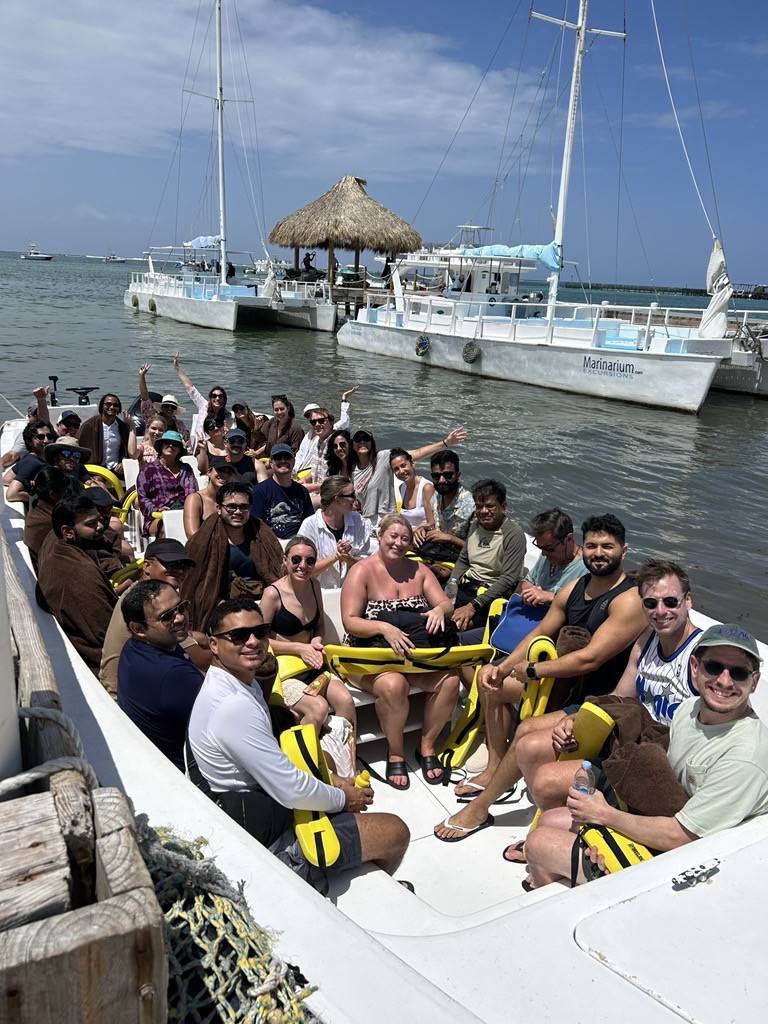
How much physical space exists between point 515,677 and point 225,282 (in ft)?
112

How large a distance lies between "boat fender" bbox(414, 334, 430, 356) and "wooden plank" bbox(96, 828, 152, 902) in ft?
78.9

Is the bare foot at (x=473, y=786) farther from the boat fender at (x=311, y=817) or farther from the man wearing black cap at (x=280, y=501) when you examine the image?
the man wearing black cap at (x=280, y=501)

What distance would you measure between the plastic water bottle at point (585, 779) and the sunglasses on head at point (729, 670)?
620 millimetres

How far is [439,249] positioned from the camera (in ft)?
93.2

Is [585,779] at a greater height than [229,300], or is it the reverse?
[229,300]

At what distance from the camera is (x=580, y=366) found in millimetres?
20203

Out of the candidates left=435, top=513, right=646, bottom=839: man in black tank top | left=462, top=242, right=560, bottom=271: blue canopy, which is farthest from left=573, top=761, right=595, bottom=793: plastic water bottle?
left=462, top=242, right=560, bottom=271: blue canopy

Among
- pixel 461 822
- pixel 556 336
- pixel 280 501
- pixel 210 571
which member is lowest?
pixel 461 822

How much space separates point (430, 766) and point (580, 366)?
18281mm

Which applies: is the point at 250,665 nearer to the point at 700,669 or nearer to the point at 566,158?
the point at 700,669

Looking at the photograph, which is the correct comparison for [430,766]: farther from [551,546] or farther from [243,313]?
[243,313]

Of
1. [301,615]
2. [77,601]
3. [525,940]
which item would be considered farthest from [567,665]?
[77,601]

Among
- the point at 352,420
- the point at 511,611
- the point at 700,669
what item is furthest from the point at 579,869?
the point at 352,420

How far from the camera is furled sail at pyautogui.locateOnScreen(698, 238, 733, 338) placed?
19391 mm
